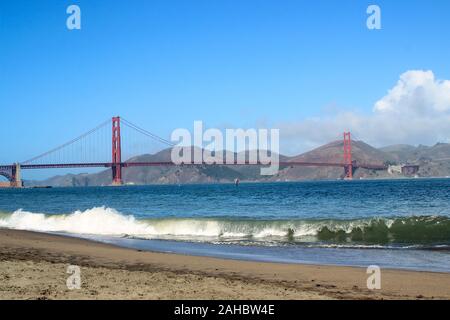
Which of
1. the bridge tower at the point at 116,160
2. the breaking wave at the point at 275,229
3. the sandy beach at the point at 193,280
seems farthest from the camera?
the bridge tower at the point at 116,160

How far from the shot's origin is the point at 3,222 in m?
27.0

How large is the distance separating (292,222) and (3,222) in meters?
16.0

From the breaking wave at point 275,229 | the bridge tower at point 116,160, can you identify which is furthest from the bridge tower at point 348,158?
the breaking wave at point 275,229

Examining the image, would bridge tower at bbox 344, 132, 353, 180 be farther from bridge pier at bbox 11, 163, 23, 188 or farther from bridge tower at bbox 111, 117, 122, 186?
bridge pier at bbox 11, 163, 23, 188

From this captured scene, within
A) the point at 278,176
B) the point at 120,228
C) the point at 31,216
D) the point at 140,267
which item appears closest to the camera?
the point at 140,267

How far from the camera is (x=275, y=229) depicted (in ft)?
62.8

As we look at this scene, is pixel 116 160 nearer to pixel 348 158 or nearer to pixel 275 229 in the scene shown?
pixel 348 158

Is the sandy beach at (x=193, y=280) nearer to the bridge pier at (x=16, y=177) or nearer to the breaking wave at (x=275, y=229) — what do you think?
the breaking wave at (x=275, y=229)

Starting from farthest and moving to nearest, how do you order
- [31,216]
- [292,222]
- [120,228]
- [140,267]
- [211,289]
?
[31,216], [120,228], [292,222], [140,267], [211,289]

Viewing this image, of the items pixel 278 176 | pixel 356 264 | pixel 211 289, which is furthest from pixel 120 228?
pixel 278 176

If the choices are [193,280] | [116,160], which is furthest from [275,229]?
[116,160]

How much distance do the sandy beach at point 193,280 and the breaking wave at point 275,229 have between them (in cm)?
623

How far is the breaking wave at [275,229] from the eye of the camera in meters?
16.3
